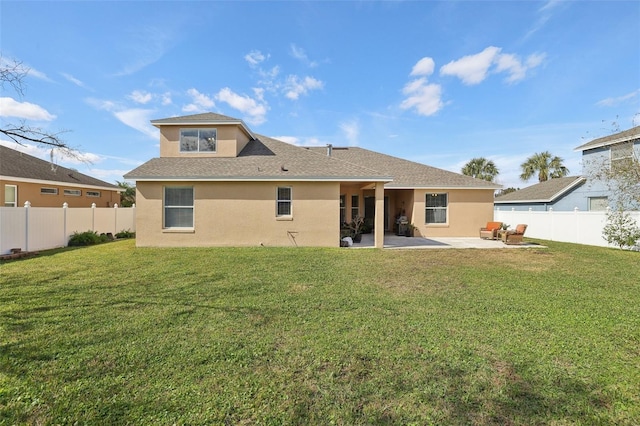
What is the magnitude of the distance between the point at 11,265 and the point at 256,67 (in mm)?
12927

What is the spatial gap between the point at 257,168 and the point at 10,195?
47.9ft

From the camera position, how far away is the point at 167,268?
27.5 ft

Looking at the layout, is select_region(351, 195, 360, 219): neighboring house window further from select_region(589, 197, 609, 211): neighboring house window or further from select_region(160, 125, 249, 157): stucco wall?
select_region(589, 197, 609, 211): neighboring house window

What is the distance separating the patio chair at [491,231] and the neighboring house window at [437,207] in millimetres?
2078

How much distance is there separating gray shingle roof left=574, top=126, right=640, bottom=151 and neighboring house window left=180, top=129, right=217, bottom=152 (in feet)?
70.2

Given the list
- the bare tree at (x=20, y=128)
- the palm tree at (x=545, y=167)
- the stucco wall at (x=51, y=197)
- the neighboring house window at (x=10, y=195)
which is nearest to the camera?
the bare tree at (x=20, y=128)

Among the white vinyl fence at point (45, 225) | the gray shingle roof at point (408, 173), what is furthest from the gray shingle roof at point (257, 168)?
the gray shingle roof at point (408, 173)

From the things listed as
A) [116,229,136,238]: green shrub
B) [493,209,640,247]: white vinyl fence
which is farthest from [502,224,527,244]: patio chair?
[116,229,136,238]: green shrub

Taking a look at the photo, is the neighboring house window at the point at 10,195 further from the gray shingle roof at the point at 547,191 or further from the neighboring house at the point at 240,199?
the gray shingle roof at the point at 547,191

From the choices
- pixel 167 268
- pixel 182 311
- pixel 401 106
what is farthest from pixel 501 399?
pixel 401 106

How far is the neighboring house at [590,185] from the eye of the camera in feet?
48.8

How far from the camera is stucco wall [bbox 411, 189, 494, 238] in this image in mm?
16297

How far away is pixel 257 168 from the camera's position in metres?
12.9

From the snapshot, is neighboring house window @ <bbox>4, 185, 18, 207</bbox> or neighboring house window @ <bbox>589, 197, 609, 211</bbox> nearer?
neighboring house window @ <bbox>4, 185, 18, 207</bbox>
